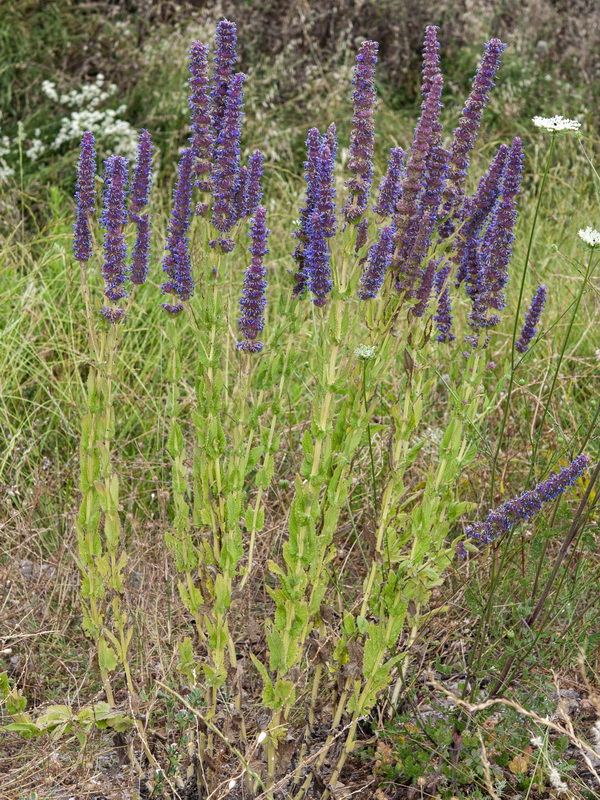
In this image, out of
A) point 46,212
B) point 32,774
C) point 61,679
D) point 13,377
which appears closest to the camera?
point 32,774

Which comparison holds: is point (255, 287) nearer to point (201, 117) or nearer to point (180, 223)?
point (180, 223)

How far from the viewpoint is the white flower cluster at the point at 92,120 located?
693cm

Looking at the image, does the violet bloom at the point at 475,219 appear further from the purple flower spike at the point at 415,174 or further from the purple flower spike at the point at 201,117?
the purple flower spike at the point at 201,117

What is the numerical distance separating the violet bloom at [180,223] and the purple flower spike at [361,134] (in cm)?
48

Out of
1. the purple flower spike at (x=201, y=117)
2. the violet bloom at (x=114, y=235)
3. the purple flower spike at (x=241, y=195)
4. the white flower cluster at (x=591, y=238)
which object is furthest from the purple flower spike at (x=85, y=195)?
the white flower cluster at (x=591, y=238)

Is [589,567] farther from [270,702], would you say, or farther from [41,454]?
[41,454]

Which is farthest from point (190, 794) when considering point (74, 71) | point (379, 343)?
point (74, 71)

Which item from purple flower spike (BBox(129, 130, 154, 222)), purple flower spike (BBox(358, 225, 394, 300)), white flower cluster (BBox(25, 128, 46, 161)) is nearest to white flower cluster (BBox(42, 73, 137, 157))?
white flower cluster (BBox(25, 128, 46, 161))

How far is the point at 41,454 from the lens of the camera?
4441 mm

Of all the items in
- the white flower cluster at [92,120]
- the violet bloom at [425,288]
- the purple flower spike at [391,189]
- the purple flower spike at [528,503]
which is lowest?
the white flower cluster at [92,120]

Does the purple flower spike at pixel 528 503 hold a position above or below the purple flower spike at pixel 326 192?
below

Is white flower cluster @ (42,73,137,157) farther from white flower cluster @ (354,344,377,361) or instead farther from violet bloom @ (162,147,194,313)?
white flower cluster @ (354,344,377,361)

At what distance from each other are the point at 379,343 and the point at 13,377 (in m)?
2.46

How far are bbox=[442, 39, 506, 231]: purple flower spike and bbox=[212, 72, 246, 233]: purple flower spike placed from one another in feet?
1.98
